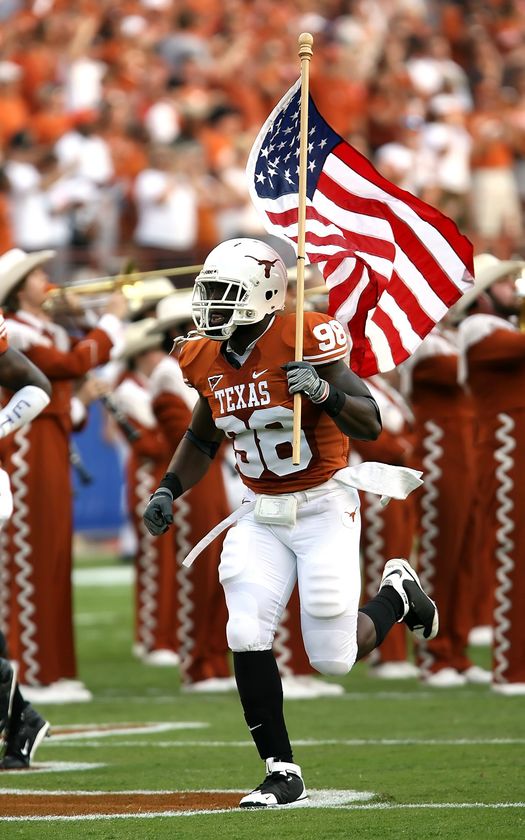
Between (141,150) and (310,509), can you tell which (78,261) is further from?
(310,509)

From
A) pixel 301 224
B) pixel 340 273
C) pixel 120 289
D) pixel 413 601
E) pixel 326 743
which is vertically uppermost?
pixel 301 224

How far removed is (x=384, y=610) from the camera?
6.89 meters

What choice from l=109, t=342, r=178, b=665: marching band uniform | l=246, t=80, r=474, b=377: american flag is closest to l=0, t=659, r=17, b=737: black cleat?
l=246, t=80, r=474, b=377: american flag

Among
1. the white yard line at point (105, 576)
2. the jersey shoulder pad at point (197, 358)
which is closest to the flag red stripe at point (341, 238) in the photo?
the jersey shoulder pad at point (197, 358)

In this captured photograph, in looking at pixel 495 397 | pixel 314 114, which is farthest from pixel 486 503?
pixel 314 114

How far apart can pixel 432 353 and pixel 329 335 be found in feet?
14.0

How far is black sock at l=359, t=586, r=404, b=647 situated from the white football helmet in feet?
3.91

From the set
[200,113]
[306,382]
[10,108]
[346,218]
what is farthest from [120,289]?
[200,113]

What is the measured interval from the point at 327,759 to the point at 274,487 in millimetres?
1576

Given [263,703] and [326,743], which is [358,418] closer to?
[263,703]

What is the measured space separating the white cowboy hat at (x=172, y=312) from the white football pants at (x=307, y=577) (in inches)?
195

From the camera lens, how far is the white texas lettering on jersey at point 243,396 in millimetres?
6539

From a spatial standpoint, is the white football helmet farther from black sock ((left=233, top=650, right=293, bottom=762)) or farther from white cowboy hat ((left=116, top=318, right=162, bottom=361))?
white cowboy hat ((left=116, top=318, right=162, bottom=361))

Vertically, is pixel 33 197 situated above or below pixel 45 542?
above
